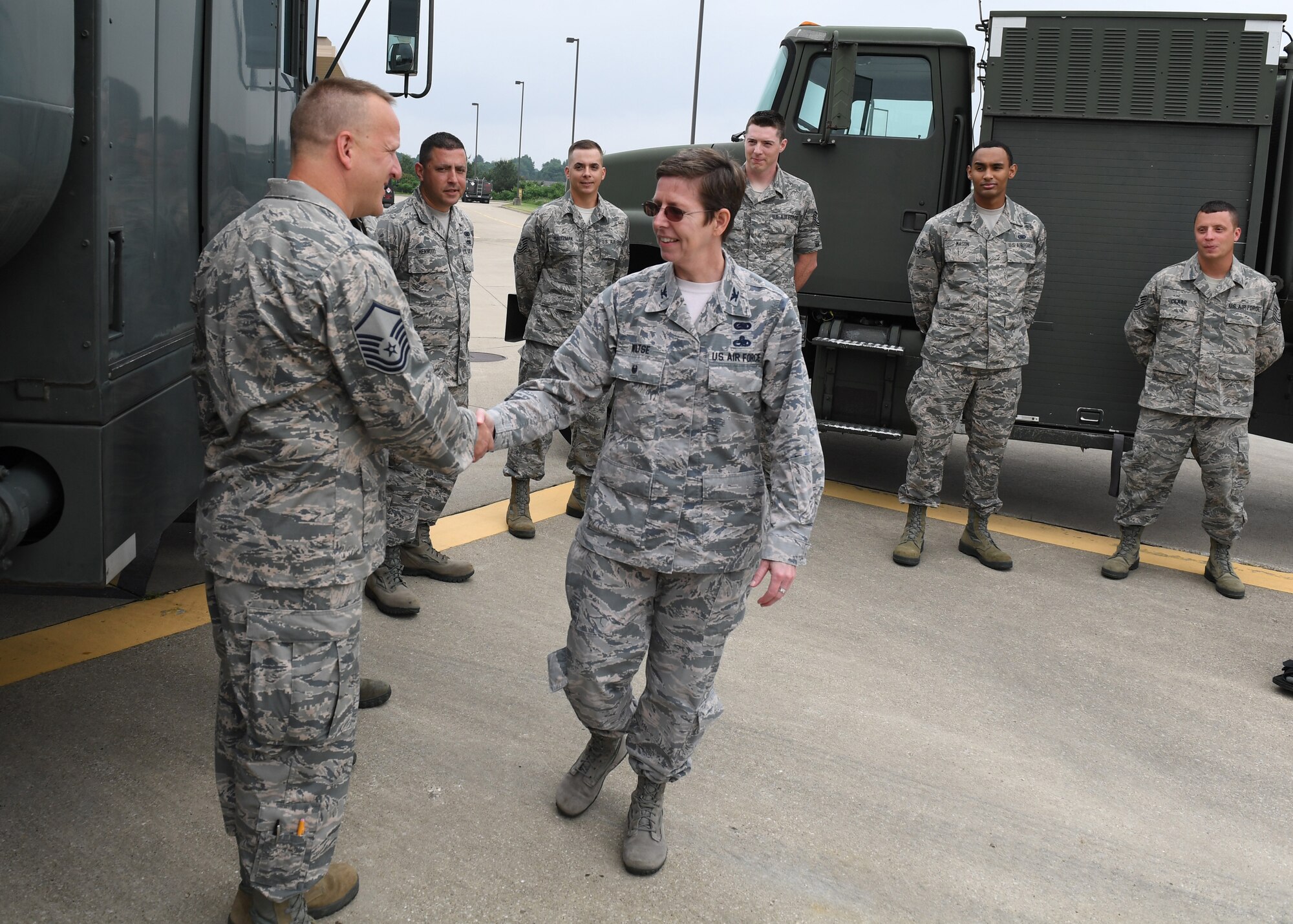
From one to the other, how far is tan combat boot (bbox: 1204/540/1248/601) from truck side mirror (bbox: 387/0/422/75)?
174 inches

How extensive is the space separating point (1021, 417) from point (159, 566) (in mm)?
4580

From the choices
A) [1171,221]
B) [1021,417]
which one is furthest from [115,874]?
[1171,221]

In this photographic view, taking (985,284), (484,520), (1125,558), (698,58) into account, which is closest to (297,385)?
(484,520)

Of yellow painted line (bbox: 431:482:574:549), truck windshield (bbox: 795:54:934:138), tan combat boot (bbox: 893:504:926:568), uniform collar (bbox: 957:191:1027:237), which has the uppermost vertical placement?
truck windshield (bbox: 795:54:934:138)

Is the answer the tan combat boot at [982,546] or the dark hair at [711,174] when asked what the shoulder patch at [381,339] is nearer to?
the dark hair at [711,174]

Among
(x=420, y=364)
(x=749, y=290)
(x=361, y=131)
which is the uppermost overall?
(x=361, y=131)

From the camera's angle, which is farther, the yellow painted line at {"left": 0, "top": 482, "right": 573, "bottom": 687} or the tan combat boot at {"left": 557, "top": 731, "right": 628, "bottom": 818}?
the yellow painted line at {"left": 0, "top": 482, "right": 573, "bottom": 687}

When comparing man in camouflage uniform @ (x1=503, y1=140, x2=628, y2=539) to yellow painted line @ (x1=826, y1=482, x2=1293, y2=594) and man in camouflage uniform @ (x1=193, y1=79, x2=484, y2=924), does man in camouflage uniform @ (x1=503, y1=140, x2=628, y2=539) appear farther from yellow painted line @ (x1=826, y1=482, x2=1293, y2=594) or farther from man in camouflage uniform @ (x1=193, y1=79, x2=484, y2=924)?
man in camouflage uniform @ (x1=193, y1=79, x2=484, y2=924)

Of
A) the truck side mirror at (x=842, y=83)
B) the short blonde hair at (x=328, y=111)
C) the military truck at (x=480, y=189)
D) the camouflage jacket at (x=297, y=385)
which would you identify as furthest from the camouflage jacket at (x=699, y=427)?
the military truck at (x=480, y=189)

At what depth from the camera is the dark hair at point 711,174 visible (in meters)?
2.69

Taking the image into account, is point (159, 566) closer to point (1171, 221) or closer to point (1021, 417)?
point (1021, 417)

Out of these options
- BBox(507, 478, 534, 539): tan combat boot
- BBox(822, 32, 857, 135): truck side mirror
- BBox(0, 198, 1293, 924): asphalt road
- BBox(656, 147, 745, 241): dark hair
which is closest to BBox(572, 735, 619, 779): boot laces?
BBox(0, 198, 1293, 924): asphalt road

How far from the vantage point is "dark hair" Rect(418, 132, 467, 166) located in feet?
15.1

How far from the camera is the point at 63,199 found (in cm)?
239
